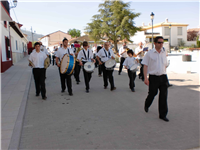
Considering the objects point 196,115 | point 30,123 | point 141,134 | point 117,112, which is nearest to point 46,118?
point 30,123

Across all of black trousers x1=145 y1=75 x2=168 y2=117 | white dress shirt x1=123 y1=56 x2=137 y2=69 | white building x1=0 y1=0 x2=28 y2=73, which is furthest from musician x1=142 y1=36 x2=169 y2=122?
white building x1=0 y1=0 x2=28 y2=73

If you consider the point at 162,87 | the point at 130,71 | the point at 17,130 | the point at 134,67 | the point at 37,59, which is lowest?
the point at 17,130

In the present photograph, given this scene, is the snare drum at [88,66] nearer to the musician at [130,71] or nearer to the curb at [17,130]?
the musician at [130,71]

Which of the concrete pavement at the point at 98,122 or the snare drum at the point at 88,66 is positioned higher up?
the snare drum at the point at 88,66

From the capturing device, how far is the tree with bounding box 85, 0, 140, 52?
126ft

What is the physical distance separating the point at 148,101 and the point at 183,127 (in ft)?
3.47

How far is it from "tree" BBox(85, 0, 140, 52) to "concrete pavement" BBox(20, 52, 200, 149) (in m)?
32.8

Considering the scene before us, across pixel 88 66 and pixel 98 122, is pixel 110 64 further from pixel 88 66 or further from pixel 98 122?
pixel 98 122

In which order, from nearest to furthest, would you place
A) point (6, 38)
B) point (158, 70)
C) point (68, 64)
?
point (158, 70)
point (68, 64)
point (6, 38)

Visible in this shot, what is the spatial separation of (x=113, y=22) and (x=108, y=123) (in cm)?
3652

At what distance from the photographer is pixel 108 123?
4527 millimetres

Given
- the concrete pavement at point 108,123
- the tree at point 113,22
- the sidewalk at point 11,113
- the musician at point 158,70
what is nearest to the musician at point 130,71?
the concrete pavement at point 108,123

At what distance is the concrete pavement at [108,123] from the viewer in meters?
3.64

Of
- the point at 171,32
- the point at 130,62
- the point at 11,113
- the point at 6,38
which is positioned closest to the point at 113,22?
the point at 6,38
